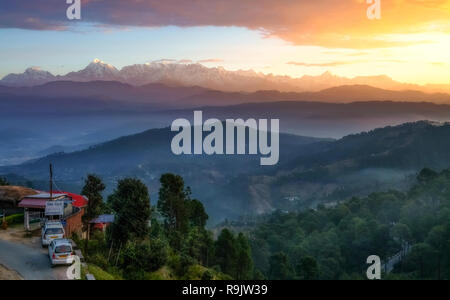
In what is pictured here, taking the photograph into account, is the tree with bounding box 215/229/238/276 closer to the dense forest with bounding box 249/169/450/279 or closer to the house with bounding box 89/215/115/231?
the dense forest with bounding box 249/169/450/279

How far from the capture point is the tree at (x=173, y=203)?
41469 mm

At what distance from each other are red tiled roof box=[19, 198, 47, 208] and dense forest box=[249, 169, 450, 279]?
35.1m

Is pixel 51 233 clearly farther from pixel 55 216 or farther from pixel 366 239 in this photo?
pixel 366 239

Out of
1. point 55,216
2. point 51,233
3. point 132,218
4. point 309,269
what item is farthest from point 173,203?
point 309,269

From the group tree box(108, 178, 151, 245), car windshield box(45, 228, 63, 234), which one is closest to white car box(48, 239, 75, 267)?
car windshield box(45, 228, 63, 234)

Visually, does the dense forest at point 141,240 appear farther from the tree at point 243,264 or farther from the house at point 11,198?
the tree at point 243,264

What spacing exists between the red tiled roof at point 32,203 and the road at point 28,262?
13.8ft

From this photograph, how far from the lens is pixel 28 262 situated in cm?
2075

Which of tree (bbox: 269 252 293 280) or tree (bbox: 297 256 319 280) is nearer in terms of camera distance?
tree (bbox: 297 256 319 280)

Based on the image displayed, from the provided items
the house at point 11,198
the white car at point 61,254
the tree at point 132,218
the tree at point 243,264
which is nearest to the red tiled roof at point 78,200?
the house at point 11,198

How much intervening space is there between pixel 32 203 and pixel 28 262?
880 centimetres

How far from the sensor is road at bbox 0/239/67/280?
1905 centimetres
